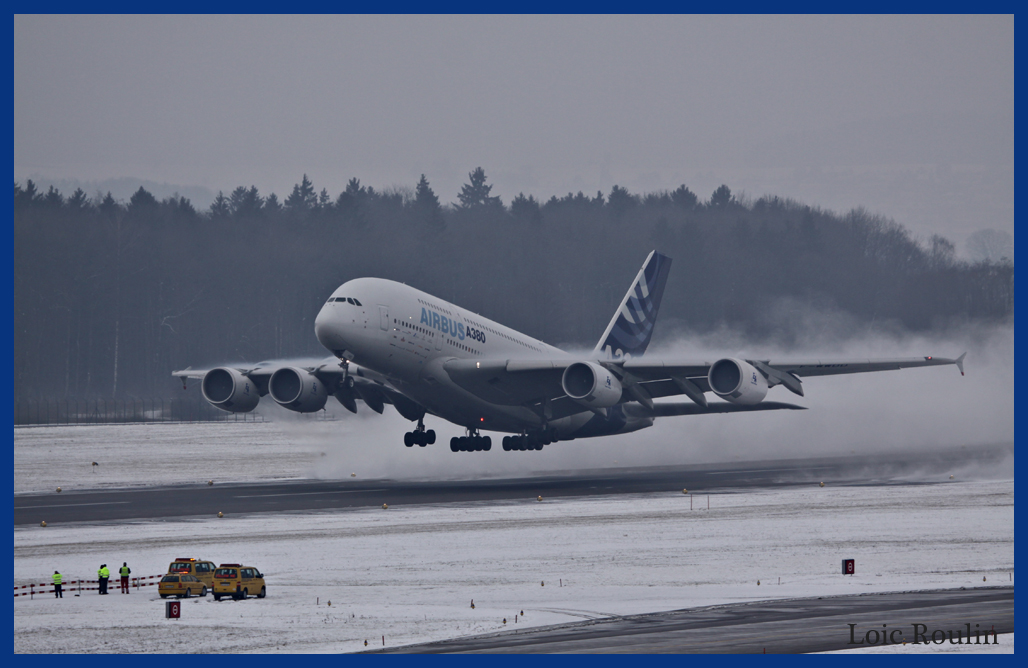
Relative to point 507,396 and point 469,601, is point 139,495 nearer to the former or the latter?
point 507,396

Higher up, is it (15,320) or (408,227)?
(408,227)

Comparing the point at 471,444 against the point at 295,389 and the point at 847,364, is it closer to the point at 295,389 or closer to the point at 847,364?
the point at 295,389

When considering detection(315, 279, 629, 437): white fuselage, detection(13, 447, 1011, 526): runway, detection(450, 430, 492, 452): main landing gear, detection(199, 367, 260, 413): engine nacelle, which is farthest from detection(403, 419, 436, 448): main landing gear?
detection(199, 367, 260, 413): engine nacelle

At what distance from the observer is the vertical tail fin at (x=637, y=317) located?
56.6m

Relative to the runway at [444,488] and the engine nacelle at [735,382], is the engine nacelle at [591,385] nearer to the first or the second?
the runway at [444,488]

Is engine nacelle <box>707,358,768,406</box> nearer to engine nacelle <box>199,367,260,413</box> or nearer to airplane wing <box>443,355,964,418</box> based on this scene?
airplane wing <box>443,355,964,418</box>

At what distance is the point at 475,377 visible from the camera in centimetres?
4531

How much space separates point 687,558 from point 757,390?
15.7 metres

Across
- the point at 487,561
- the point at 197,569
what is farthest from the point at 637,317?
the point at 197,569

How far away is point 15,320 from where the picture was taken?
4077 inches

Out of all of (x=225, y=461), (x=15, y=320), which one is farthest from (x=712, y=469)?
(x=15, y=320)

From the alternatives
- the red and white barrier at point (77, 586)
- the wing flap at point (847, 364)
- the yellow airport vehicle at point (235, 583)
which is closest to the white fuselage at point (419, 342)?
the wing flap at point (847, 364)

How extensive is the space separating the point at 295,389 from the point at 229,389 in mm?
2508

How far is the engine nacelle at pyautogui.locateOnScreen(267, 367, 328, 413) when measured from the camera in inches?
1855
